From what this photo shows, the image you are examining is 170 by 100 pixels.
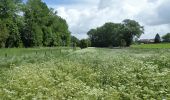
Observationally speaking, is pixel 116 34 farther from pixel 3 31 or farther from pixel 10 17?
pixel 3 31

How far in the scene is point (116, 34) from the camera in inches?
6033

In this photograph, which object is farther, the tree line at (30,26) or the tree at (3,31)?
the tree line at (30,26)

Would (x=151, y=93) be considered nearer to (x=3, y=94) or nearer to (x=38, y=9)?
(x=3, y=94)

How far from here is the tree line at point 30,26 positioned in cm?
9394

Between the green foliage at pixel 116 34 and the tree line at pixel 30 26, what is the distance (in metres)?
19.1

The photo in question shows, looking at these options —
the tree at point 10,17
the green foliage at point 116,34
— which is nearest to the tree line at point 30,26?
the tree at point 10,17

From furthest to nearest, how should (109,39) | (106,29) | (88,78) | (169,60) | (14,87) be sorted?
(106,29) → (109,39) → (169,60) → (88,78) → (14,87)

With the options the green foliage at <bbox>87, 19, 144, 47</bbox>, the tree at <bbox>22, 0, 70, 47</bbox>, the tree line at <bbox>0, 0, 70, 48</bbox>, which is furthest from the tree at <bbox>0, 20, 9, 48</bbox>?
the green foliage at <bbox>87, 19, 144, 47</bbox>

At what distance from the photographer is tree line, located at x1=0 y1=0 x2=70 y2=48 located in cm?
9394

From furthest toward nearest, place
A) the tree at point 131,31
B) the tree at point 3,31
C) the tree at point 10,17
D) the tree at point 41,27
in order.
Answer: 1. the tree at point 131,31
2. the tree at point 41,27
3. the tree at point 10,17
4. the tree at point 3,31

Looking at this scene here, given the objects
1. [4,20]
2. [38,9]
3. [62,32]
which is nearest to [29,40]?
[38,9]

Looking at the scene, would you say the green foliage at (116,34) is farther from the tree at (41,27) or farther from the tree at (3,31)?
the tree at (3,31)

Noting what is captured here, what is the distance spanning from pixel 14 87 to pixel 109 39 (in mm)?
150498

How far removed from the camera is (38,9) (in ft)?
385
